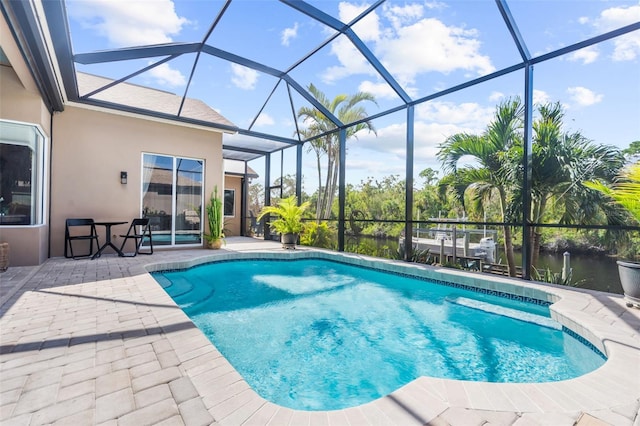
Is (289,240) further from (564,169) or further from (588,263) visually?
(588,263)

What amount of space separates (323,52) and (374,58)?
108 cm

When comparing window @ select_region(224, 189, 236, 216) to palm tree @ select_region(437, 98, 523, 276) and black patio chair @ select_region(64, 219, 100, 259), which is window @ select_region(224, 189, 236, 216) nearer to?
black patio chair @ select_region(64, 219, 100, 259)

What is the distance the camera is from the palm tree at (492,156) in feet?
19.8

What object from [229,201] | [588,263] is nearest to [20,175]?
[229,201]

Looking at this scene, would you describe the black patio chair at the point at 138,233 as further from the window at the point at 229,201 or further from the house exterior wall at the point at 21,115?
the window at the point at 229,201

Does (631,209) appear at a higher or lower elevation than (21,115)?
lower

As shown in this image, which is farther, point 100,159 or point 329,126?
point 329,126

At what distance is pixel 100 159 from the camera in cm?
695

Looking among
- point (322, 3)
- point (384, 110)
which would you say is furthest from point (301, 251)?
point (322, 3)

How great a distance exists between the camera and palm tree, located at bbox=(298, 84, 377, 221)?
11.2 m

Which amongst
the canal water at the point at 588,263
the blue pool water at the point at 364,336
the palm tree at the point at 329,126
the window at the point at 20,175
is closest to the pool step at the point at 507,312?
the blue pool water at the point at 364,336

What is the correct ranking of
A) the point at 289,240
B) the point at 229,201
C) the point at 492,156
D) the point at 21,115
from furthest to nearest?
the point at 229,201 → the point at 289,240 → the point at 492,156 → the point at 21,115

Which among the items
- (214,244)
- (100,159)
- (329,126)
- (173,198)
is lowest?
(214,244)

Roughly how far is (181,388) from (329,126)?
11.3 meters
